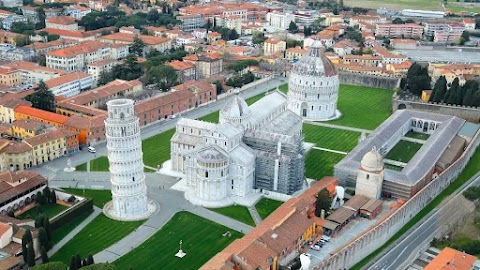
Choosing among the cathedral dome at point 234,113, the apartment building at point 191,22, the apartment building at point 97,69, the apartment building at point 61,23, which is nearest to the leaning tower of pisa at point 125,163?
the cathedral dome at point 234,113

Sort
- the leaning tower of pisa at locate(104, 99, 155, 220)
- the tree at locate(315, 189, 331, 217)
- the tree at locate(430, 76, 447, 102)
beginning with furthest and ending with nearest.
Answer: the tree at locate(430, 76, 447, 102) < the tree at locate(315, 189, 331, 217) < the leaning tower of pisa at locate(104, 99, 155, 220)

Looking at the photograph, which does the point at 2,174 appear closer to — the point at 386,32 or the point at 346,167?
the point at 346,167

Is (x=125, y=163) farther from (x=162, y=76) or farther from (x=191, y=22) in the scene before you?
(x=191, y=22)

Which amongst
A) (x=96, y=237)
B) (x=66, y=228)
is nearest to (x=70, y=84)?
(x=66, y=228)

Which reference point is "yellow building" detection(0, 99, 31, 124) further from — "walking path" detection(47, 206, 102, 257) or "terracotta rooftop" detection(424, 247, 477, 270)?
"terracotta rooftop" detection(424, 247, 477, 270)

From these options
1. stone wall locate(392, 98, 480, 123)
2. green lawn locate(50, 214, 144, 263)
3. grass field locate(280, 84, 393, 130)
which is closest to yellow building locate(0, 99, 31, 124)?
green lawn locate(50, 214, 144, 263)

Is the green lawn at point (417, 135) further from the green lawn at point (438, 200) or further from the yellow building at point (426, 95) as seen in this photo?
the yellow building at point (426, 95)
